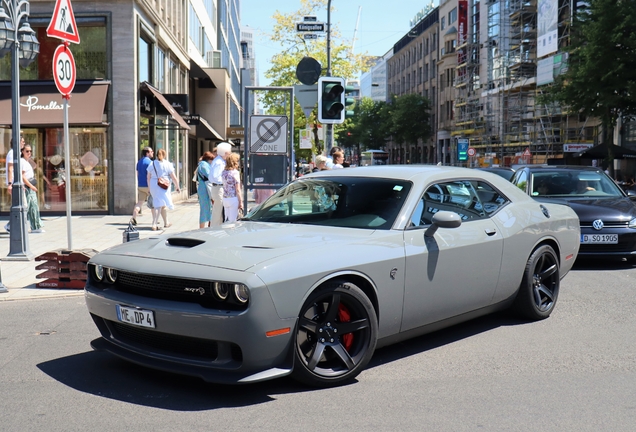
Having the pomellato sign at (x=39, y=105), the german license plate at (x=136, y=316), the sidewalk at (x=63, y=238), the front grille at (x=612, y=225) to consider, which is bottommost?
the sidewalk at (x=63, y=238)

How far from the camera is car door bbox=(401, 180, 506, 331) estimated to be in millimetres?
5293

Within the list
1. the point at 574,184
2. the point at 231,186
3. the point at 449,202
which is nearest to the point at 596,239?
the point at 574,184

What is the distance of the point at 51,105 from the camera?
19.4 m

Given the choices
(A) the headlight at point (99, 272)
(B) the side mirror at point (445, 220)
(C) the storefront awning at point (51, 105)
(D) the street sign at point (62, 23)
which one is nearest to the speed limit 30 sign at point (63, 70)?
(D) the street sign at point (62, 23)

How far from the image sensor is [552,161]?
4509 centimetres

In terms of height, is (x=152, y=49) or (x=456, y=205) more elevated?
(x=152, y=49)

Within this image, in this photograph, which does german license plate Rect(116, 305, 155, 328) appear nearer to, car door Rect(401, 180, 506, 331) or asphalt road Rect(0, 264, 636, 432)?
asphalt road Rect(0, 264, 636, 432)

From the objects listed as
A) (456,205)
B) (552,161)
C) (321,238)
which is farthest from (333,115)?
(552,161)

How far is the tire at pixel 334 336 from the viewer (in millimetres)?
4574

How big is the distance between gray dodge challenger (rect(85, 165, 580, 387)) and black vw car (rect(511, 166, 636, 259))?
4011 mm

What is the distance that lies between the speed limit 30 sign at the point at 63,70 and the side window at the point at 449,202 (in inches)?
236

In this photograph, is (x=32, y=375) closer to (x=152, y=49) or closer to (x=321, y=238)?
(x=321, y=238)

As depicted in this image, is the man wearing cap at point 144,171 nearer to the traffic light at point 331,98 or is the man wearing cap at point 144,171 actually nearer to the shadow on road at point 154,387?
the traffic light at point 331,98

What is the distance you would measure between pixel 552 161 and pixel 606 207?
36.1 m
